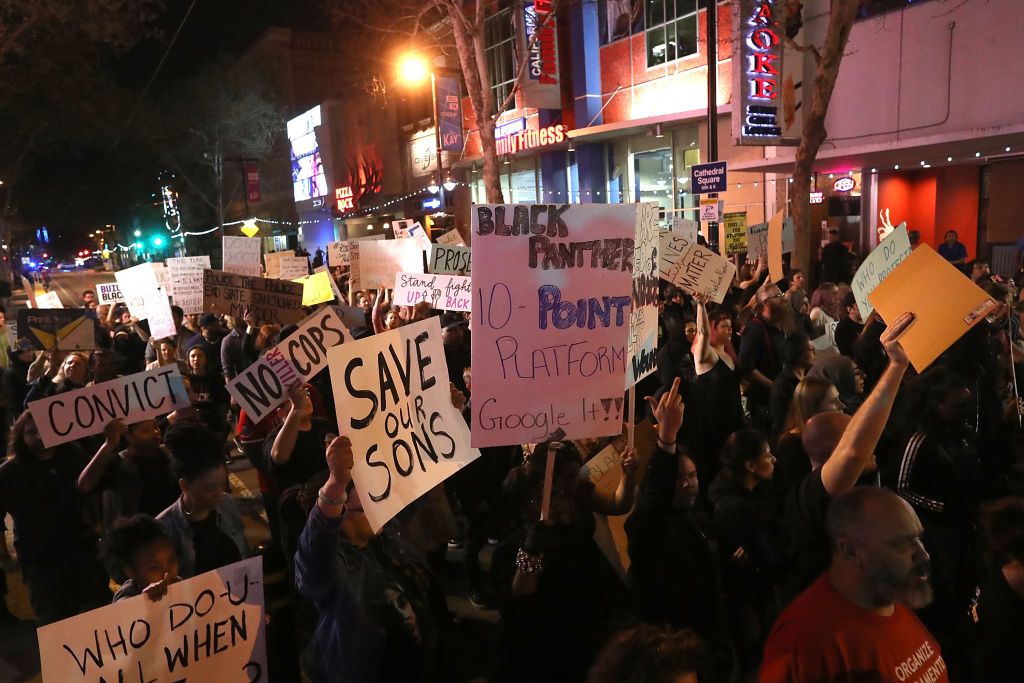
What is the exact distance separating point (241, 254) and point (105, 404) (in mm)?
8114

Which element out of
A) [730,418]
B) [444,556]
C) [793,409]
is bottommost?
[444,556]

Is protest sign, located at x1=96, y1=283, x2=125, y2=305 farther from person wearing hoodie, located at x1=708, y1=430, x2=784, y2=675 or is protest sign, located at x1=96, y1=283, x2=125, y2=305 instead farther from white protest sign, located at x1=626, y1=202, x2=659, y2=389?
person wearing hoodie, located at x1=708, y1=430, x2=784, y2=675

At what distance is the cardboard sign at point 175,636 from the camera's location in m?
2.38

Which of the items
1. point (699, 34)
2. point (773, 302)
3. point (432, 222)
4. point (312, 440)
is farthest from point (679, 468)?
point (432, 222)

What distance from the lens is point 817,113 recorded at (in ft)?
39.8

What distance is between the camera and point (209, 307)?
8.46 meters

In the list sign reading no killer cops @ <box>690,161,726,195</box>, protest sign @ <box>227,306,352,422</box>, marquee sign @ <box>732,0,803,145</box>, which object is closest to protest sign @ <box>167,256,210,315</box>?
protest sign @ <box>227,306,352,422</box>

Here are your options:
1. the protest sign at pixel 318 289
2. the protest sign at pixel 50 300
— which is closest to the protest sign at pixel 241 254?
the protest sign at pixel 318 289

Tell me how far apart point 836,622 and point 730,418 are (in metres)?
3.45

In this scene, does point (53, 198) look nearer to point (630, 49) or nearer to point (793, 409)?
point (630, 49)

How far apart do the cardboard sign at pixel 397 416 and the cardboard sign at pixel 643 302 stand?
3.23ft

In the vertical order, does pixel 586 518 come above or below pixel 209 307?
below

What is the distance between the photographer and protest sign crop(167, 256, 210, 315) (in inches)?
421

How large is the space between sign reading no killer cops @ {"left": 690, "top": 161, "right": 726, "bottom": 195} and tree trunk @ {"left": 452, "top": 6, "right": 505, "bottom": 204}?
5.04m
